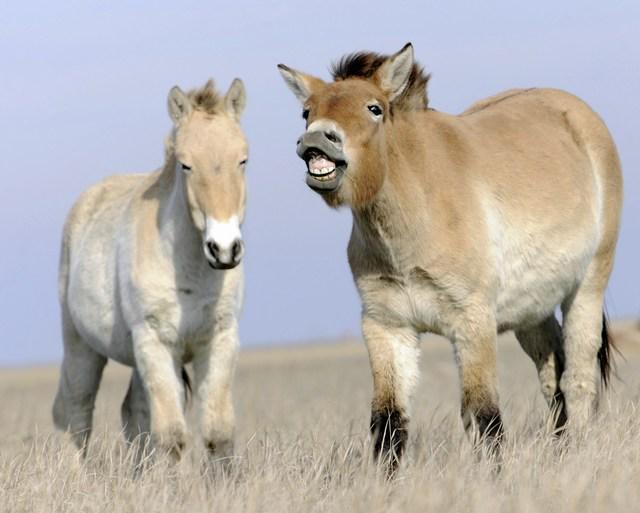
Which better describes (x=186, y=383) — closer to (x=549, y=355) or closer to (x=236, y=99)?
(x=236, y=99)

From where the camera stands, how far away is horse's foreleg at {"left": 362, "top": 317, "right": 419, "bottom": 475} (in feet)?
22.4

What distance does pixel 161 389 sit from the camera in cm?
762

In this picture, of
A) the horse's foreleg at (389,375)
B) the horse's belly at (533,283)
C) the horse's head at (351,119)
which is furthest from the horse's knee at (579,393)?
the horse's head at (351,119)

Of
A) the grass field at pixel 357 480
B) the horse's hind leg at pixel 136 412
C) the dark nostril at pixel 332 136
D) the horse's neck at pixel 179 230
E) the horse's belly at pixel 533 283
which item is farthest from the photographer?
the horse's hind leg at pixel 136 412

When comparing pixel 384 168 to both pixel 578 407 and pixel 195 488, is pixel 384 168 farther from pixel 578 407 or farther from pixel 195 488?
pixel 578 407

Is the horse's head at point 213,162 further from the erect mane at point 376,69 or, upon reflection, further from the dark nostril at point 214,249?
the erect mane at point 376,69

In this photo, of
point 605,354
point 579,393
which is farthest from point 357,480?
point 605,354

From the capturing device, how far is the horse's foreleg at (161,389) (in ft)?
24.7

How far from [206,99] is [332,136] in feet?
6.56

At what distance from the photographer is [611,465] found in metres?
5.92

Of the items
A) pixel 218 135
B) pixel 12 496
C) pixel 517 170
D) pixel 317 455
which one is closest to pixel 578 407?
pixel 517 170

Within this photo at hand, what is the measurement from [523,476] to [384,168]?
185 cm

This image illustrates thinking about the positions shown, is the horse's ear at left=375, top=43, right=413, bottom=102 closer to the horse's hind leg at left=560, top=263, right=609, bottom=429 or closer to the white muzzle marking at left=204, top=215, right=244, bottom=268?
the white muzzle marking at left=204, top=215, right=244, bottom=268

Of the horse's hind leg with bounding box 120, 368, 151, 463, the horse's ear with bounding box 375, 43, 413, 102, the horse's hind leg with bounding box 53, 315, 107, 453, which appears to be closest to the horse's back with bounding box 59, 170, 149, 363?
the horse's hind leg with bounding box 53, 315, 107, 453
